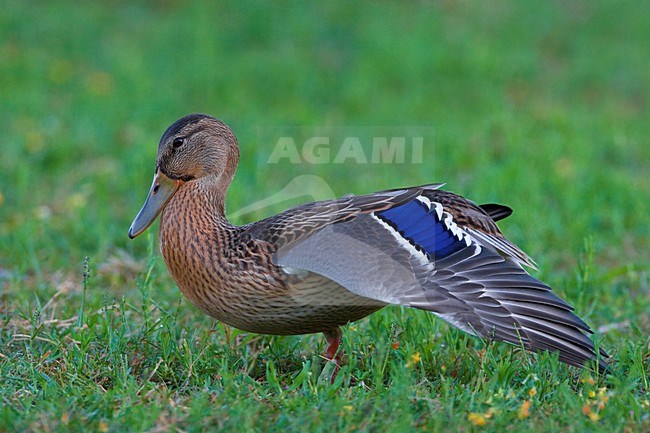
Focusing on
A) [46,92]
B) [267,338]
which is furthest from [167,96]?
[267,338]

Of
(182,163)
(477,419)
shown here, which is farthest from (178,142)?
(477,419)

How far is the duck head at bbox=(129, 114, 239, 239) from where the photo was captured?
455cm

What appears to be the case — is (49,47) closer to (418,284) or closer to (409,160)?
(409,160)

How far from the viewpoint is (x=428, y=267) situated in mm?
3951

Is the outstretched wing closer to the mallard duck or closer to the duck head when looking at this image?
the mallard duck

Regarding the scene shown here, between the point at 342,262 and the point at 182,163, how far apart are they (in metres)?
1.06

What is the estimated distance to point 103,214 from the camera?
21.6 ft

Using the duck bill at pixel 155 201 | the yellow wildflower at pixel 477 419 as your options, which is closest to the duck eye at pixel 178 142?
the duck bill at pixel 155 201

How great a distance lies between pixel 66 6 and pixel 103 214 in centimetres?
631

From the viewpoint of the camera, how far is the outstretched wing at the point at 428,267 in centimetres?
379

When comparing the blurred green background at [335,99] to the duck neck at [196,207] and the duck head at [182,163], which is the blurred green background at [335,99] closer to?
the duck head at [182,163]

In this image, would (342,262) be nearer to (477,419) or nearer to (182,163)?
(477,419)

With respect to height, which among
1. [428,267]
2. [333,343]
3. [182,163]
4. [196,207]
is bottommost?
[333,343]

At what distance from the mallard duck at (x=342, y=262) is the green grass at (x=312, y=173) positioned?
21cm
